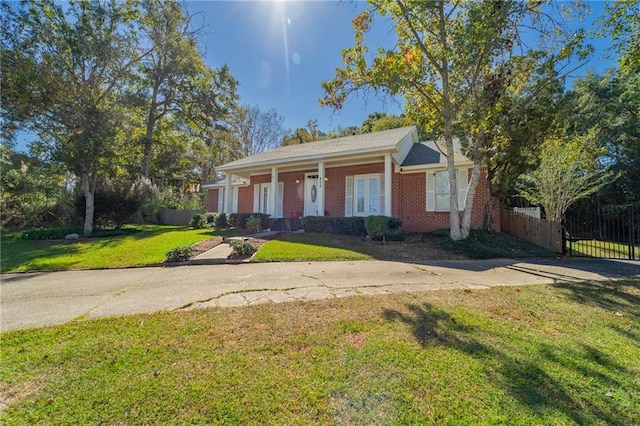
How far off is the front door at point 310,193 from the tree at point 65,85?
9.76 m

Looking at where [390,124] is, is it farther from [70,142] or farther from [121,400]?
[121,400]

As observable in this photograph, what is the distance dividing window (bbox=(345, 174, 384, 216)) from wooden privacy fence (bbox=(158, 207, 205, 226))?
1427cm

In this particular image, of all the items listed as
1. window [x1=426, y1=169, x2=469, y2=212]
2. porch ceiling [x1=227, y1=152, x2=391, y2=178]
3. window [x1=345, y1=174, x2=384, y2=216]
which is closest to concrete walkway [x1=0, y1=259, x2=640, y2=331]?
window [x1=426, y1=169, x2=469, y2=212]

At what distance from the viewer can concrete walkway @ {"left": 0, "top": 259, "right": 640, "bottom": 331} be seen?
4.24m

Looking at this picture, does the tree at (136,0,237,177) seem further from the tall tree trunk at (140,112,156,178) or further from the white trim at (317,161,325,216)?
the white trim at (317,161,325,216)

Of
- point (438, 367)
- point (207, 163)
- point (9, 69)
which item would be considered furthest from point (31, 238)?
point (207, 163)

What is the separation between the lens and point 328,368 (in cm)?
257

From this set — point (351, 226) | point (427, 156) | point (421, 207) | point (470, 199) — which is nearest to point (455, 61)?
point (470, 199)

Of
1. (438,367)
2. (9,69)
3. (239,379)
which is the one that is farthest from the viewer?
(9,69)

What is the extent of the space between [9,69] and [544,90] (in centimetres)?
2107

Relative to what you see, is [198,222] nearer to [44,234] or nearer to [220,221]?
[220,221]

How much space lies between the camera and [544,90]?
31.4ft

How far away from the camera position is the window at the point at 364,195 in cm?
1372

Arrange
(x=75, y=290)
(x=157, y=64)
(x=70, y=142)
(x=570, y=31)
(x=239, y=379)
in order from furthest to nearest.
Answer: (x=157, y=64) → (x=70, y=142) → (x=570, y=31) → (x=75, y=290) → (x=239, y=379)
